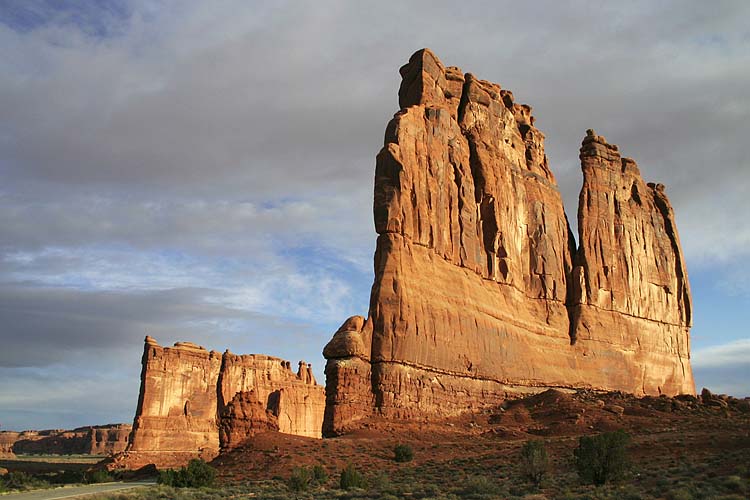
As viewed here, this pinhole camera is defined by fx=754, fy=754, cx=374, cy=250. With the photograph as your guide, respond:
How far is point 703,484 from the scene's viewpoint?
21578 mm

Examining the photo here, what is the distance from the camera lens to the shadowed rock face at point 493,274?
40.8m

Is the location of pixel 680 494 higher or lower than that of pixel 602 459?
lower

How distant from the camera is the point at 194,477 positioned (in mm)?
28016

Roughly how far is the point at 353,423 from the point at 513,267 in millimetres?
21664

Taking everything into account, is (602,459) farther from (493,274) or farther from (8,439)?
(8,439)

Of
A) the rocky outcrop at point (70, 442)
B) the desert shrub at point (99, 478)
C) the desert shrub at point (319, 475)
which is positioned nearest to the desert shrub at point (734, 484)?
the desert shrub at point (319, 475)

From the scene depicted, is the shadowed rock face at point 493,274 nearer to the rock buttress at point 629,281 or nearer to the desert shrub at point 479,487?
the rock buttress at point 629,281

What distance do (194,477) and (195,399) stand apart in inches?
1774

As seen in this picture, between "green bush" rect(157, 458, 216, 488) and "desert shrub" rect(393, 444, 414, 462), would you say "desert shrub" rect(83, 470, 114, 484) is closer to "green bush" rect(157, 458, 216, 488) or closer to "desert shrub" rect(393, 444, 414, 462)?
"green bush" rect(157, 458, 216, 488)

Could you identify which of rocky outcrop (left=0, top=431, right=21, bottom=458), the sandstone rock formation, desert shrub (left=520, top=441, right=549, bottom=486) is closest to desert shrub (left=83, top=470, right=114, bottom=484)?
desert shrub (left=520, top=441, right=549, bottom=486)

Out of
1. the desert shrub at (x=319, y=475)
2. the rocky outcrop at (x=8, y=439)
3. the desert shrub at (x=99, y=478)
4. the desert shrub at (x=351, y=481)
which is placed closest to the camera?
the desert shrub at (x=351, y=481)

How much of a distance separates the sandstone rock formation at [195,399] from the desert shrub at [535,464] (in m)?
39.7

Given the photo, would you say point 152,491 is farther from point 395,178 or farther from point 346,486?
point 395,178

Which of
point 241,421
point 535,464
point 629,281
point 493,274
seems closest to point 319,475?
point 241,421
